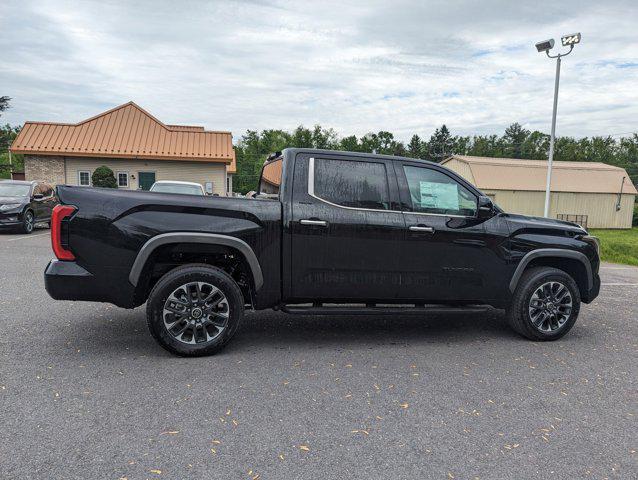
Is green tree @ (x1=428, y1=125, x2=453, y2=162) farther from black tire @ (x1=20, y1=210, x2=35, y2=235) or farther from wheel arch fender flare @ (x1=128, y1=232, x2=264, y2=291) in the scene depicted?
wheel arch fender flare @ (x1=128, y1=232, x2=264, y2=291)

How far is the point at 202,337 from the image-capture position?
14.4ft

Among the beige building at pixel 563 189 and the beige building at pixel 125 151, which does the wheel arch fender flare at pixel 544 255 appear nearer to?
the beige building at pixel 125 151

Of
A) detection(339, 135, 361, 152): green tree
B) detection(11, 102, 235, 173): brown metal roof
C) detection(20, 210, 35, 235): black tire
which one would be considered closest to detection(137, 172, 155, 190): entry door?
detection(11, 102, 235, 173): brown metal roof

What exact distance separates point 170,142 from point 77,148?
4764 mm

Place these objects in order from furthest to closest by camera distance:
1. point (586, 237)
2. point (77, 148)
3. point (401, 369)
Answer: point (77, 148) < point (586, 237) < point (401, 369)

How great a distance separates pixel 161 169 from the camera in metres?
26.2

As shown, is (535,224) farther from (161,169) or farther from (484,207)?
(161,169)

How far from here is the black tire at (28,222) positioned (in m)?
14.8

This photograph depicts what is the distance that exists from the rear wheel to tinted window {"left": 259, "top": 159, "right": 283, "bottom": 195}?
40.3ft

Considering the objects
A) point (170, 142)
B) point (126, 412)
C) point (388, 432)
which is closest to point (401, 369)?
point (388, 432)

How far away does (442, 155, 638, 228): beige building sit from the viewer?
Result: 107 ft

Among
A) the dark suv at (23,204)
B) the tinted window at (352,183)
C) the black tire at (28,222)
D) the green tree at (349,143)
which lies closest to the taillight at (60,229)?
the tinted window at (352,183)

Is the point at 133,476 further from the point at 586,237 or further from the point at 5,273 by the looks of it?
the point at 5,273

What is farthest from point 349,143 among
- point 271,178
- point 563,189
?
point 271,178
